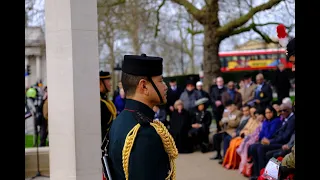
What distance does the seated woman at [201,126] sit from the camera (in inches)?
501

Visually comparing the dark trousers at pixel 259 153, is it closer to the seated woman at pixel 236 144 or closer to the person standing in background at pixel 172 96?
the seated woman at pixel 236 144

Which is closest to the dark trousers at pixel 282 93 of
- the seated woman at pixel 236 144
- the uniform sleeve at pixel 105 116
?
the seated woman at pixel 236 144

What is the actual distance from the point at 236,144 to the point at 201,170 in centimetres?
98

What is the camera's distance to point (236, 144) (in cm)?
992

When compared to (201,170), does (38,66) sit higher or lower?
higher

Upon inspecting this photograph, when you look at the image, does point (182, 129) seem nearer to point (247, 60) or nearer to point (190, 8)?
point (190, 8)

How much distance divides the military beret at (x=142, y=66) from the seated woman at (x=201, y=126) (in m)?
9.80

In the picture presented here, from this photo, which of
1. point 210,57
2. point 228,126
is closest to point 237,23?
point 210,57
